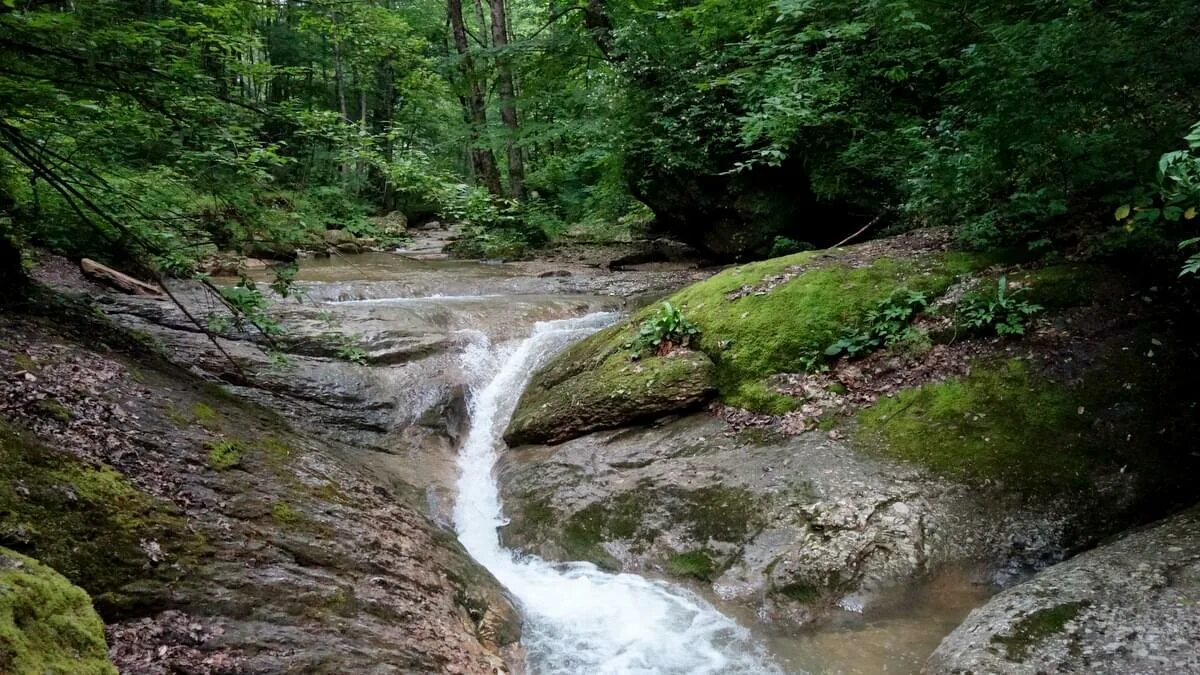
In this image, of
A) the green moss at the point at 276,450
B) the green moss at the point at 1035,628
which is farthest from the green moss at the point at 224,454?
the green moss at the point at 1035,628

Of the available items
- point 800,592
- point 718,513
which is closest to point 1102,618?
point 800,592

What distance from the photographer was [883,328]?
6992 mm

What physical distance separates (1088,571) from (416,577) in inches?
182

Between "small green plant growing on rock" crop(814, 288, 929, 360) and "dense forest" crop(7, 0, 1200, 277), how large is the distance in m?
1.24

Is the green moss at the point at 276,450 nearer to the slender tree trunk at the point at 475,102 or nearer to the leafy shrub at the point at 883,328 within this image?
the leafy shrub at the point at 883,328

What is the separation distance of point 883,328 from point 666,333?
2464 millimetres

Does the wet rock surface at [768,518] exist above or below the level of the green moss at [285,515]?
below

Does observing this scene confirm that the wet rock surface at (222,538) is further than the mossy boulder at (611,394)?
No

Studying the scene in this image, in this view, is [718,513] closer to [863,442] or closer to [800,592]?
[800,592]

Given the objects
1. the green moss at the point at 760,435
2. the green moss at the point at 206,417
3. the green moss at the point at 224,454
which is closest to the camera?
the green moss at the point at 224,454

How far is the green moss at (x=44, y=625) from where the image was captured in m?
2.11

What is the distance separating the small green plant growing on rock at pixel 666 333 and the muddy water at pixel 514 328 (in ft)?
7.40

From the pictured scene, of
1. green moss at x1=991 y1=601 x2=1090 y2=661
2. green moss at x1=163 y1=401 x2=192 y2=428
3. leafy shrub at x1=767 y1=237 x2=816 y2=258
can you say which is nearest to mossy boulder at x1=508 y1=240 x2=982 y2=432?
green moss at x1=991 y1=601 x2=1090 y2=661

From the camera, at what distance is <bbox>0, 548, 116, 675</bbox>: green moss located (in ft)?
6.92
